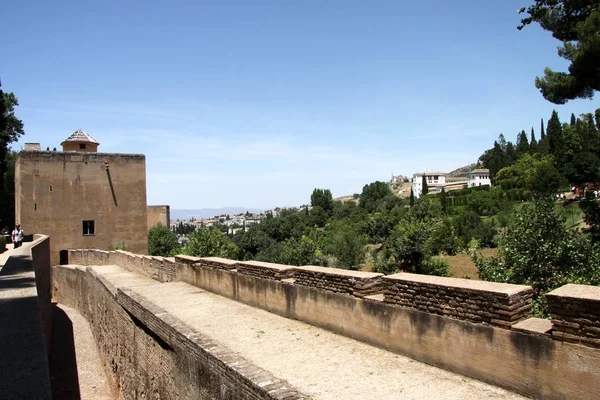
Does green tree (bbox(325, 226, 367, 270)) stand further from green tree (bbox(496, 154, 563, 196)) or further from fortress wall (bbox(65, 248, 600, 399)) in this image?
green tree (bbox(496, 154, 563, 196))

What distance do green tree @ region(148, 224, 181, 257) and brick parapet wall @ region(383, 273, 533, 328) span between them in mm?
31522

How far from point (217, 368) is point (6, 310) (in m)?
2.89

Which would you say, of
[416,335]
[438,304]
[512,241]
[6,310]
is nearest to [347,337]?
[416,335]

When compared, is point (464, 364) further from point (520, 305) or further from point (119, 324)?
Result: point (119, 324)

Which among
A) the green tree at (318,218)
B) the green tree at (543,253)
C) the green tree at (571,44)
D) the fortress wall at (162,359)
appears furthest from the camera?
the green tree at (318,218)

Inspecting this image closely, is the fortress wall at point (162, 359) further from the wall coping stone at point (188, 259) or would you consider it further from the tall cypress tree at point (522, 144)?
the tall cypress tree at point (522, 144)

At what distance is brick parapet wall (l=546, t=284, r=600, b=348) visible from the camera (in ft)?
12.0

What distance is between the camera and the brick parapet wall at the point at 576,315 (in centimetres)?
365

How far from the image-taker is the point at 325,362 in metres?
5.36

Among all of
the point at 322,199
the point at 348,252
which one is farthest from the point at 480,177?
the point at 348,252

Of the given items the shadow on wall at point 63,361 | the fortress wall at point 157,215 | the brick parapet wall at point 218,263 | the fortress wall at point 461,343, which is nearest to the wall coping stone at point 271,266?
the fortress wall at point 461,343

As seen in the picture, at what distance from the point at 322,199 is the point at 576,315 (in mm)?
110795

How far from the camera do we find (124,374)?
980cm

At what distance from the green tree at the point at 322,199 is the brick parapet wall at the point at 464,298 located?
10171 cm
